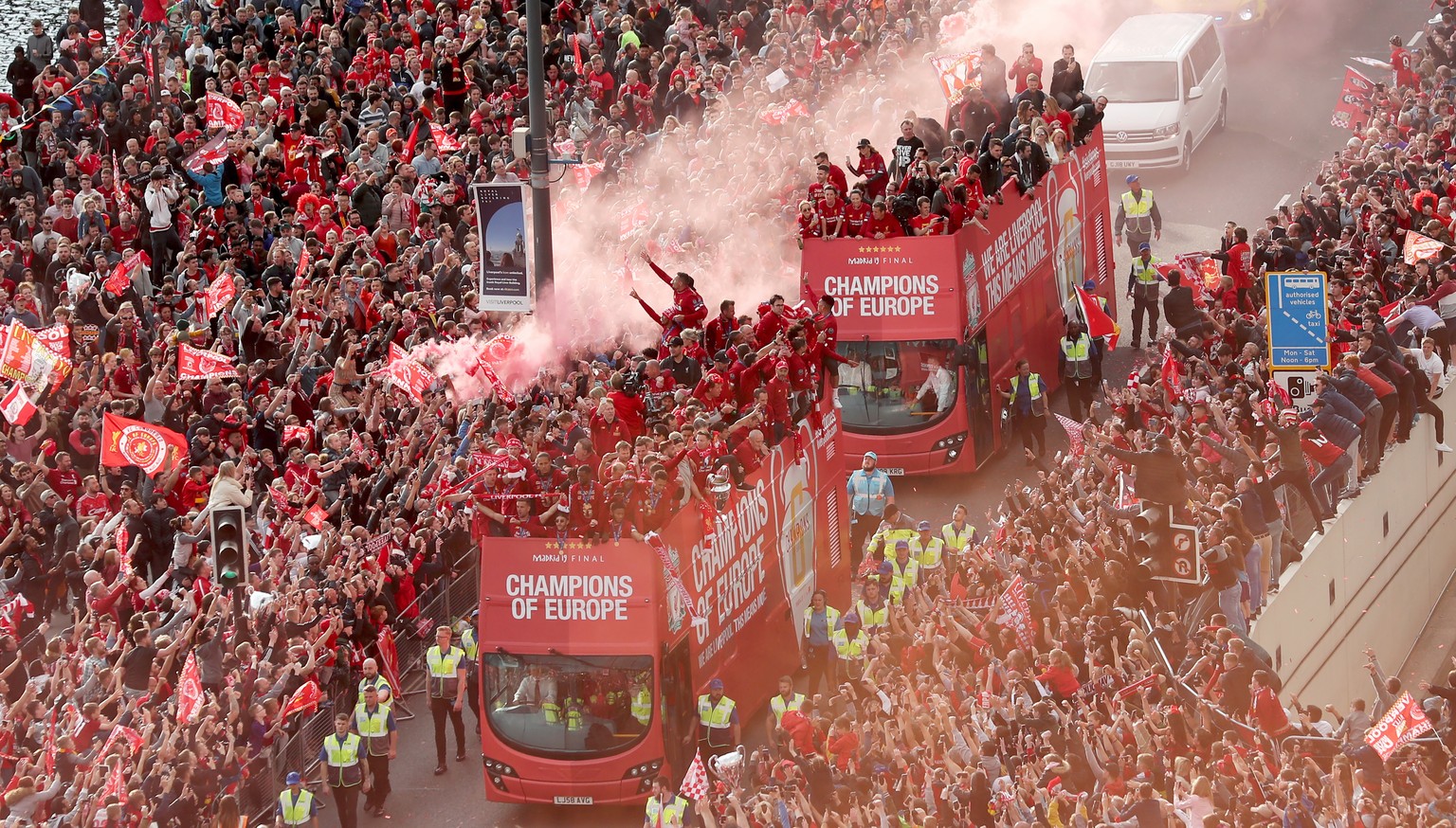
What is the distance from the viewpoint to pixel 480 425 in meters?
26.1

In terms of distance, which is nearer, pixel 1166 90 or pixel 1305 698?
pixel 1305 698

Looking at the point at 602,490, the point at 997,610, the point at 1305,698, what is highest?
the point at 602,490

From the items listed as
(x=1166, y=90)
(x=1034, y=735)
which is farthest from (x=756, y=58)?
(x=1034, y=735)

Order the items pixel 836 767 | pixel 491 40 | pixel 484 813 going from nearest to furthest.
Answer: pixel 836 767, pixel 484 813, pixel 491 40

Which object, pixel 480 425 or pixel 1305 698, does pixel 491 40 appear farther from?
pixel 1305 698

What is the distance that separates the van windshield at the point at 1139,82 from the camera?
121ft

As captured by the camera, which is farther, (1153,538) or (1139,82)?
(1139,82)

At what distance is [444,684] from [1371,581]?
10287 millimetres

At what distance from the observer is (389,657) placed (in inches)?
982

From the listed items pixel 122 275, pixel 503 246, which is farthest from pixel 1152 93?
pixel 503 246

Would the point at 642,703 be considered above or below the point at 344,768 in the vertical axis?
above

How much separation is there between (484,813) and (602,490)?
339 centimetres

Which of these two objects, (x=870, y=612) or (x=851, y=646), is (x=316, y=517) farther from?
(x=870, y=612)

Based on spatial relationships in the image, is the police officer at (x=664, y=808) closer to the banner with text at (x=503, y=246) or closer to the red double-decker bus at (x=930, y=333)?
the banner with text at (x=503, y=246)
